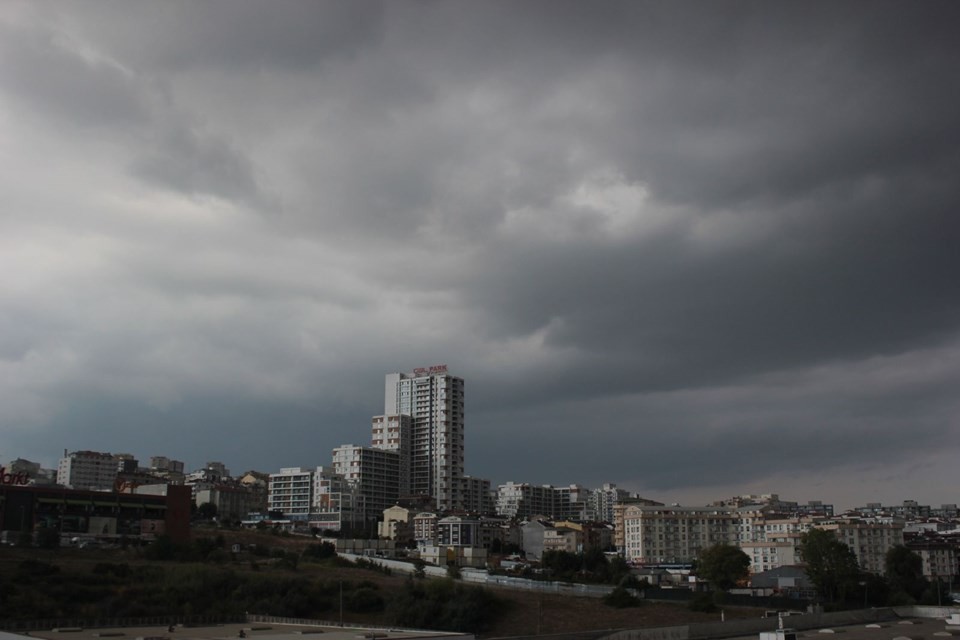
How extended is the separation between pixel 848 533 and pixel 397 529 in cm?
Answer: 7717

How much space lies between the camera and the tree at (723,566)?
351ft

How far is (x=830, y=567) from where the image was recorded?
3863 inches

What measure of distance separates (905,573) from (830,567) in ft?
94.5

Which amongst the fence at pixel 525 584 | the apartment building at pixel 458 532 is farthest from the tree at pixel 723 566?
the apartment building at pixel 458 532

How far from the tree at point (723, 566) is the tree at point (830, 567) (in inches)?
384

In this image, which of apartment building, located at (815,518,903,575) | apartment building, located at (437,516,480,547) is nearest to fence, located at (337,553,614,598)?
apartment building, located at (437,516,480,547)

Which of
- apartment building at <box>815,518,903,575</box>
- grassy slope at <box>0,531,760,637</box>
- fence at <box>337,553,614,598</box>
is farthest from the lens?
apartment building at <box>815,518,903,575</box>

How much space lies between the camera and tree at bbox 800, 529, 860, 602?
97.4m

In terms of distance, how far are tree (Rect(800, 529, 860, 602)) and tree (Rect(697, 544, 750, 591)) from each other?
32.0 feet

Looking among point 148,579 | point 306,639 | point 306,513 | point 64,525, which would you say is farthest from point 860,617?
point 306,513

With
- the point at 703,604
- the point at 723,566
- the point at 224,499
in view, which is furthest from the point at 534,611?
the point at 224,499

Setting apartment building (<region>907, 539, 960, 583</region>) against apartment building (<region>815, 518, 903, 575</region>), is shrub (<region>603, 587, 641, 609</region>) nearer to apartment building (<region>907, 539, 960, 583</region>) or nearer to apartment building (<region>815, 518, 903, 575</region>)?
apartment building (<region>815, 518, 903, 575</region>)

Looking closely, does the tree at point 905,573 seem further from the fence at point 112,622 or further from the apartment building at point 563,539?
the fence at point 112,622

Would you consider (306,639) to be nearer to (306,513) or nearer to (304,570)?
(304,570)
